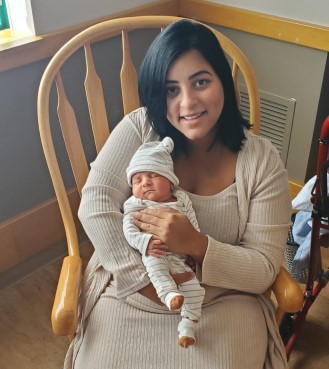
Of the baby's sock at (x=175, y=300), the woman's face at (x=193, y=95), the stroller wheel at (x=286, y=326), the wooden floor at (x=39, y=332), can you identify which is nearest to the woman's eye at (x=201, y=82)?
the woman's face at (x=193, y=95)

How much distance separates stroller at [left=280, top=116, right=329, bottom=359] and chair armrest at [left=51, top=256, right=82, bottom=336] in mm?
675

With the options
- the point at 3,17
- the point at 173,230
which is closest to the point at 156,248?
the point at 173,230

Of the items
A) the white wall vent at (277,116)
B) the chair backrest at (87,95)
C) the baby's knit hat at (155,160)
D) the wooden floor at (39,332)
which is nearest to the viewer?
the baby's knit hat at (155,160)

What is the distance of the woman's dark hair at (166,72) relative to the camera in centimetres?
111

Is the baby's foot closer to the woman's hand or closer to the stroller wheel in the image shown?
the woman's hand

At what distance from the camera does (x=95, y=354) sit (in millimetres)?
1113

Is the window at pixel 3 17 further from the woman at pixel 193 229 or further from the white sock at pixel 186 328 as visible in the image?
the white sock at pixel 186 328

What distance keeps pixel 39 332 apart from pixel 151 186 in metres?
1.00

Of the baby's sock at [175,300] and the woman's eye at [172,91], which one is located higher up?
the woman's eye at [172,91]

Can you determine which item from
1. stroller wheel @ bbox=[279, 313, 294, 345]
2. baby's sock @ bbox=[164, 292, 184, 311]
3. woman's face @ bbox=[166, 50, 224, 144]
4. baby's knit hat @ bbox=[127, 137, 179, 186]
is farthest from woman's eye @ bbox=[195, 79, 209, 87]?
stroller wheel @ bbox=[279, 313, 294, 345]

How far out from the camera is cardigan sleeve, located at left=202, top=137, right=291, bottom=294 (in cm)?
115

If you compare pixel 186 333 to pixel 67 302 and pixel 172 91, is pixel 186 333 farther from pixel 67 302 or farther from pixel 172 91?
pixel 172 91

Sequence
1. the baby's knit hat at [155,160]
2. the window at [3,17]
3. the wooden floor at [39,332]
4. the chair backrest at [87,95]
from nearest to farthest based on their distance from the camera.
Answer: the baby's knit hat at [155,160] < the chair backrest at [87,95] < the wooden floor at [39,332] < the window at [3,17]

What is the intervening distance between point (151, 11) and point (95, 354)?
1553mm
